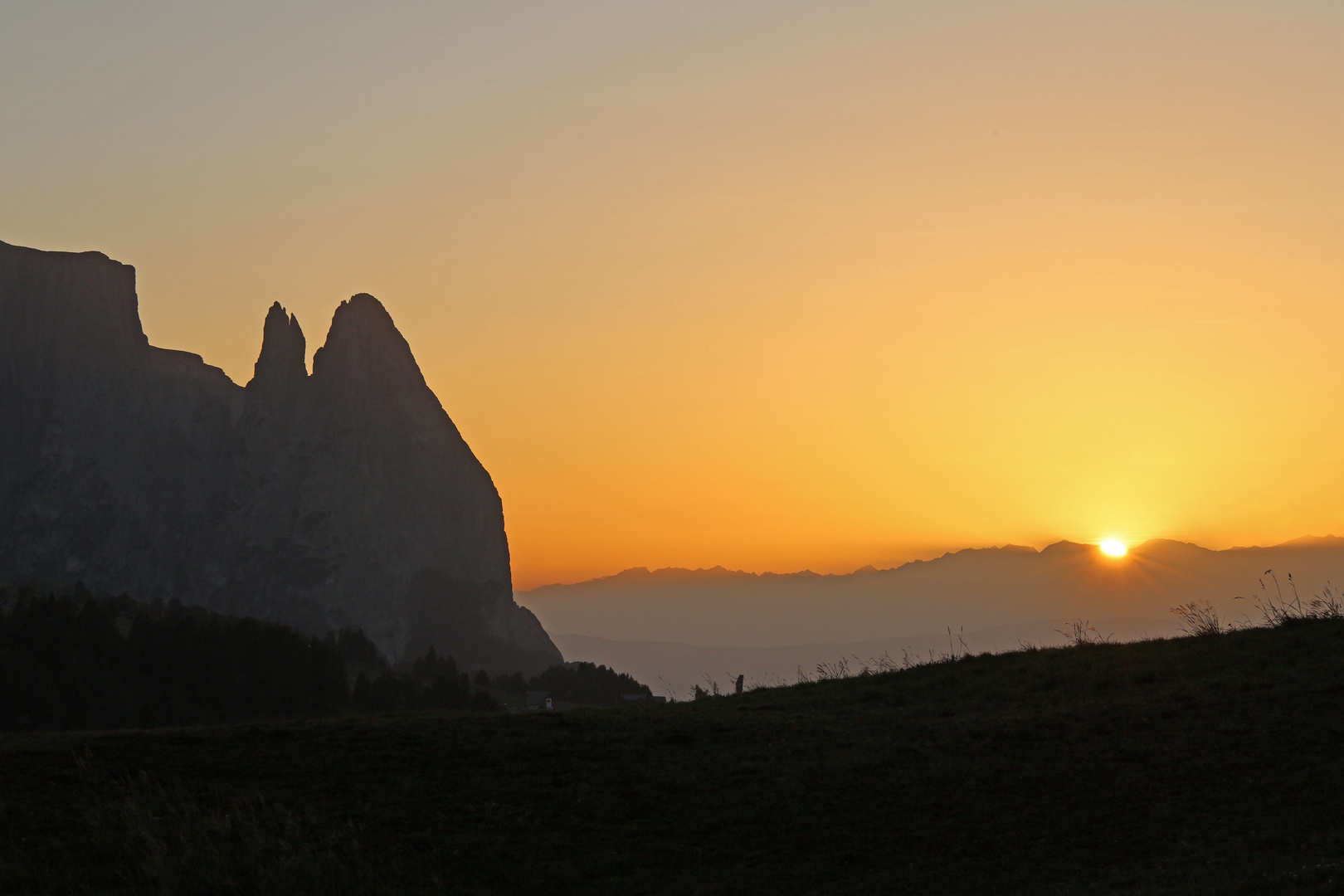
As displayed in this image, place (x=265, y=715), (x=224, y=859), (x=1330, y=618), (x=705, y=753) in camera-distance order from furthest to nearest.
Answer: (x=265, y=715) < (x=1330, y=618) < (x=705, y=753) < (x=224, y=859)

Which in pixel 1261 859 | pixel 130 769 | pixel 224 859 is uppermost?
pixel 130 769

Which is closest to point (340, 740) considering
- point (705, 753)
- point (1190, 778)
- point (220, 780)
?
point (220, 780)

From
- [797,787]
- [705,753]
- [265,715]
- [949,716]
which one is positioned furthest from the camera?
[265,715]

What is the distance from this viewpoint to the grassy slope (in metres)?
14.1

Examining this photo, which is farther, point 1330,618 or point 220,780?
point 1330,618

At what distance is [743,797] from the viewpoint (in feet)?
56.4

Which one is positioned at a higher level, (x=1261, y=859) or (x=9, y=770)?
(x=9, y=770)

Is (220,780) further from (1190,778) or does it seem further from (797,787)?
(1190,778)

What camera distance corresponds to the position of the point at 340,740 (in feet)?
67.3

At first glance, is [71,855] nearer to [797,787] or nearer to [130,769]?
[130,769]

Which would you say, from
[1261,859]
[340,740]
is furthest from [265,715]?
[1261,859]

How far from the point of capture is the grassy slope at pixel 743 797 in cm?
1405

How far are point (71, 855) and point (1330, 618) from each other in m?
24.8

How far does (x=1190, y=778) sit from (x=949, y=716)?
5.97 m
